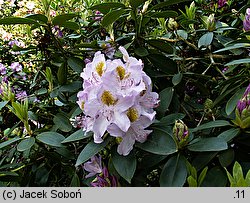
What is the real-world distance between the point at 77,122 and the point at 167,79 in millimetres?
309

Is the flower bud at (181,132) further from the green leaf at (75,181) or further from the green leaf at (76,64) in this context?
the green leaf at (76,64)

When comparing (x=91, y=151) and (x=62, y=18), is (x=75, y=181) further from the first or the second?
(x=62, y=18)

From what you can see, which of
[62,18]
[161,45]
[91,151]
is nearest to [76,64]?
[62,18]

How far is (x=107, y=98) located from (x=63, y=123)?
11.3 inches

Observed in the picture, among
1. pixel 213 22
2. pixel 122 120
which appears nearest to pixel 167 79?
pixel 213 22

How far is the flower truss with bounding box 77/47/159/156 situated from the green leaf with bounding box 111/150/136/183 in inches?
0.5

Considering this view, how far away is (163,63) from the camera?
3.30ft

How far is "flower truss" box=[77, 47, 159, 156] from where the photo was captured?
76 centimetres

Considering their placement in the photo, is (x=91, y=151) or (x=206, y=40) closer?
(x=91, y=151)

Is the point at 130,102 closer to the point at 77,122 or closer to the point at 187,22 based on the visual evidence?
the point at 77,122

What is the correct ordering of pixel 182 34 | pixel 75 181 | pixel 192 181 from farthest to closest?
pixel 182 34, pixel 75 181, pixel 192 181

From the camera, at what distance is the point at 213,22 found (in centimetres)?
117

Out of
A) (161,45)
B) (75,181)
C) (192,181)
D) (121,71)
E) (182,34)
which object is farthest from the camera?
(182,34)

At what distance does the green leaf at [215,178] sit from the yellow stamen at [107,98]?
25 cm
